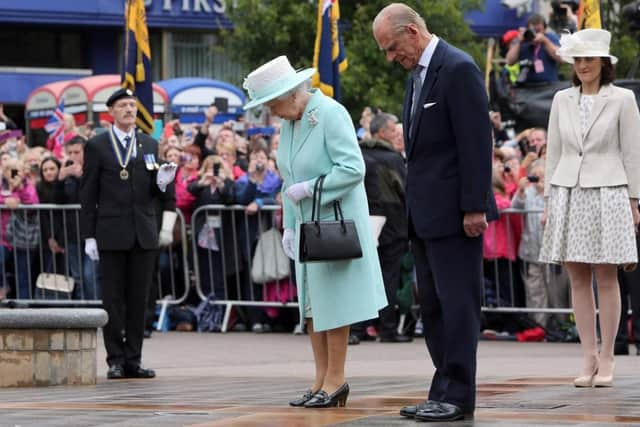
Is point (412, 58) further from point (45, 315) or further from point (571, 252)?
point (45, 315)

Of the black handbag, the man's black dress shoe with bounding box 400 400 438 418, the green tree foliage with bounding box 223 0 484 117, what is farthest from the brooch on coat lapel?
the green tree foliage with bounding box 223 0 484 117

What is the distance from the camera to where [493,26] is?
137 feet

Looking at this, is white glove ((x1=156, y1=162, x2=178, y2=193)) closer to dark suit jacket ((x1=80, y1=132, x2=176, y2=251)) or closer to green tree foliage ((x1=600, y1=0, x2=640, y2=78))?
dark suit jacket ((x1=80, y1=132, x2=176, y2=251))

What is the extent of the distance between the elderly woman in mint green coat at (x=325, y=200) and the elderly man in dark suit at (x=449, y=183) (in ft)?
2.80

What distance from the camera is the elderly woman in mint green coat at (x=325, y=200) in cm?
843

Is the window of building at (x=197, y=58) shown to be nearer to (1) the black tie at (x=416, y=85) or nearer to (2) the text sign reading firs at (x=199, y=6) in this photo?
(2) the text sign reading firs at (x=199, y=6)

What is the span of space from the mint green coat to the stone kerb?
2475mm

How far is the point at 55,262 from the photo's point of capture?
1767cm

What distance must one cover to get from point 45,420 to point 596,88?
4.18m

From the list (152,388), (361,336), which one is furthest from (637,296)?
(152,388)

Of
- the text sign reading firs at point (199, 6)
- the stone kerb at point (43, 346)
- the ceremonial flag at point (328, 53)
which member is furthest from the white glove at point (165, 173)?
the text sign reading firs at point (199, 6)

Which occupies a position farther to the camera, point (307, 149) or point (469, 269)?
point (307, 149)

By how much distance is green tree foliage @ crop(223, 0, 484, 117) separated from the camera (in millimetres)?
31422

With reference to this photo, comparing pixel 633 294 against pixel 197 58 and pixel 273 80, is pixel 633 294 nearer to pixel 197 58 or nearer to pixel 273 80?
pixel 273 80
